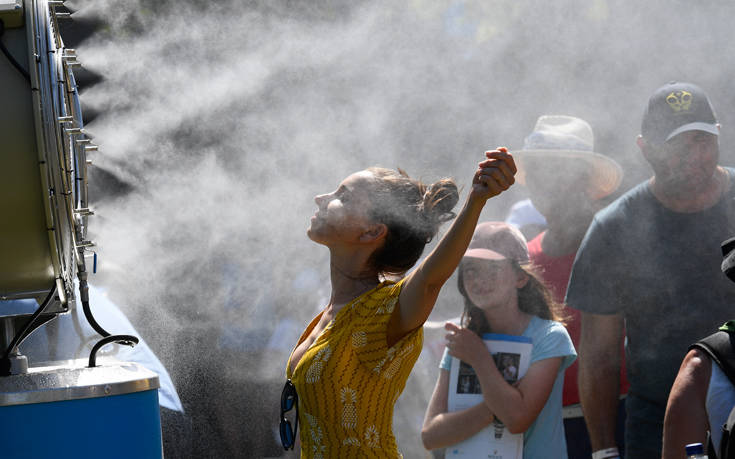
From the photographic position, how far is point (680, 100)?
3.16 metres

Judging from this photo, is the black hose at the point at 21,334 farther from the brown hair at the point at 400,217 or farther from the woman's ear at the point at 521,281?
the woman's ear at the point at 521,281

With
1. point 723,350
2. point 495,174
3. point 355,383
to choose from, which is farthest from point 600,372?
point 495,174

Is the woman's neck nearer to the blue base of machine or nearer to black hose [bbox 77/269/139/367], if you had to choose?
black hose [bbox 77/269/139/367]

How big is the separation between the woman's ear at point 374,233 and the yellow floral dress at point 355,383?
200 millimetres

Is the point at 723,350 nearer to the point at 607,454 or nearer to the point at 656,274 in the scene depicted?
the point at 656,274

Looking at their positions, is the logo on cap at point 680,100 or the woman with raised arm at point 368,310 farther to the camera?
the logo on cap at point 680,100

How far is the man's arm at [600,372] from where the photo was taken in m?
3.24

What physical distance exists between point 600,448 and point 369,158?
1.58 m

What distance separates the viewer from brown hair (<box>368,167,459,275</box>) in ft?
8.10

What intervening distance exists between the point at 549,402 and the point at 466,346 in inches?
13.9

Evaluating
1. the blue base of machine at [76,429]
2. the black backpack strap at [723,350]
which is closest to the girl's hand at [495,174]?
the black backpack strap at [723,350]

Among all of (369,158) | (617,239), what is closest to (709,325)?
(617,239)

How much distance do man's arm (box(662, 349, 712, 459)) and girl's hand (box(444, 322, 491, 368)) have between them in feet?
2.92

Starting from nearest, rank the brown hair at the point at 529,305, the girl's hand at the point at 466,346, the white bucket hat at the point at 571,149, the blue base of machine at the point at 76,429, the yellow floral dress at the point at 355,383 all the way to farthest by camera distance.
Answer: the blue base of machine at the point at 76,429 < the yellow floral dress at the point at 355,383 < the girl's hand at the point at 466,346 < the brown hair at the point at 529,305 < the white bucket hat at the point at 571,149
